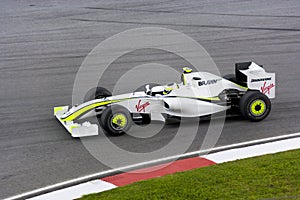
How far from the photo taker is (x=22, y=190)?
8234 mm

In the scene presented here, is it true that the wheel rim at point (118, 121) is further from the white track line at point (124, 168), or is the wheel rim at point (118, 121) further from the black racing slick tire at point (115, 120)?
the white track line at point (124, 168)

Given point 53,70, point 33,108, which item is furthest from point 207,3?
point 33,108

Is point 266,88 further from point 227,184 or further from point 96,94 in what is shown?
point 227,184

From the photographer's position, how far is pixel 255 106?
420 inches

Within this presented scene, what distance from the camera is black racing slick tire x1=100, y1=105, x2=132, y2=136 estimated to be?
10047 millimetres

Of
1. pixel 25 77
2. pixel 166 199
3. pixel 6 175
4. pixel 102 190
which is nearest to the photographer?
pixel 166 199

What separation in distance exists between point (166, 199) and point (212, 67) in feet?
26.5

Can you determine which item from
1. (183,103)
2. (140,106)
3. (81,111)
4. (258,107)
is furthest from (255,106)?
(81,111)

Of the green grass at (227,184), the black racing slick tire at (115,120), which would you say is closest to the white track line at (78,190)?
the green grass at (227,184)

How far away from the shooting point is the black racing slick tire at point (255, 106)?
34.7 feet

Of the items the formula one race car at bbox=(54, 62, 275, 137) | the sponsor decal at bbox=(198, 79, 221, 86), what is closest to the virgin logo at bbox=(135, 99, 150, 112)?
the formula one race car at bbox=(54, 62, 275, 137)

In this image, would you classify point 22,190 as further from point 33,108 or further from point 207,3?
point 207,3

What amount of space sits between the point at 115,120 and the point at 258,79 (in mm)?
Answer: 2794

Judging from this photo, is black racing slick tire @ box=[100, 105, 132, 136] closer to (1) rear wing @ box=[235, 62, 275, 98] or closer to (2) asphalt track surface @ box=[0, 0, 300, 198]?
(2) asphalt track surface @ box=[0, 0, 300, 198]
